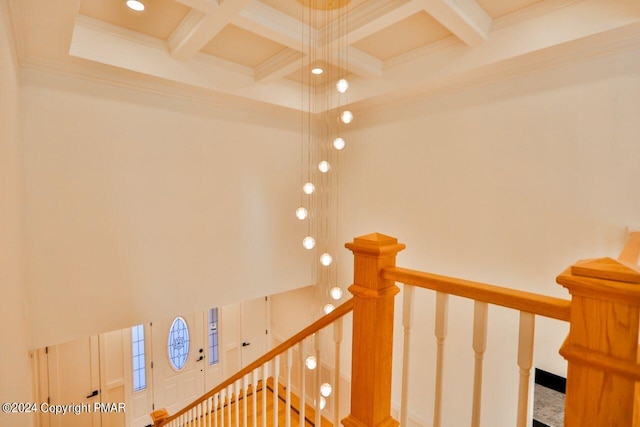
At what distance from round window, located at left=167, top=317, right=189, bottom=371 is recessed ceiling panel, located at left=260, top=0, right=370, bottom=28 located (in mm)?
5030

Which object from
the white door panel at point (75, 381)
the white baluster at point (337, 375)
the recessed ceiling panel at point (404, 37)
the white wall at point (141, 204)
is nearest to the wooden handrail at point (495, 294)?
the white baluster at point (337, 375)

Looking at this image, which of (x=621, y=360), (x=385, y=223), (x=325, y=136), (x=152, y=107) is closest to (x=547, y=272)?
(x=385, y=223)

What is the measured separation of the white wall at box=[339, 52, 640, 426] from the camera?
2.44 metres

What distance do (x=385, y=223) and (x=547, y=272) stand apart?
1.75 m

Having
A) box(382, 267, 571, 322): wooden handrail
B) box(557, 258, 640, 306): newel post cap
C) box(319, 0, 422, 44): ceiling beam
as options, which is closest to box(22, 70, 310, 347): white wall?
box(319, 0, 422, 44): ceiling beam

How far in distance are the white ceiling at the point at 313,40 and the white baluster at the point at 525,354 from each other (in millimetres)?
2273

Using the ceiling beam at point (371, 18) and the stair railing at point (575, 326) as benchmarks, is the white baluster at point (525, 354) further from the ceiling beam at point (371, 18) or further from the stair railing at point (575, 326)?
the ceiling beam at point (371, 18)

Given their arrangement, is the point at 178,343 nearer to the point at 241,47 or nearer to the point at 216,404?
the point at 216,404

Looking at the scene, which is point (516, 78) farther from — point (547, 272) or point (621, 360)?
point (621, 360)

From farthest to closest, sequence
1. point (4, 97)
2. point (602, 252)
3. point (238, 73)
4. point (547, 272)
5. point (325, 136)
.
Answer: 1. point (325, 136)
2. point (238, 73)
3. point (547, 272)
4. point (602, 252)
5. point (4, 97)

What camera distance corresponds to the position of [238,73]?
12.1ft

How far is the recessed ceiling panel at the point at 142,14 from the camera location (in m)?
2.53

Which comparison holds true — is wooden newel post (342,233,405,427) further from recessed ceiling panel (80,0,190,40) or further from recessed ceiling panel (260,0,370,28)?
recessed ceiling panel (80,0,190,40)

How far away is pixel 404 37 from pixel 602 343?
3.06 meters
